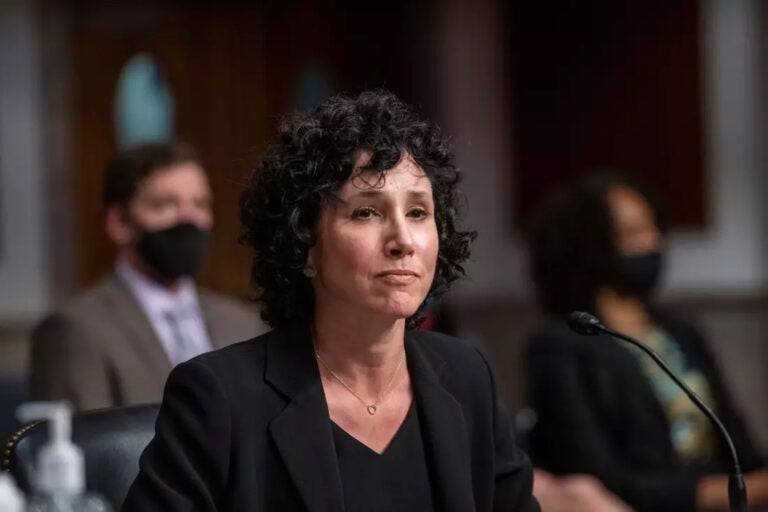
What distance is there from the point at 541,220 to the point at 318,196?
178 centimetres

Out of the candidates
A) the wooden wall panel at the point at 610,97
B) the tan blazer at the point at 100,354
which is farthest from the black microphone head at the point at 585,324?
the wooden wall panel at the point at 610,97

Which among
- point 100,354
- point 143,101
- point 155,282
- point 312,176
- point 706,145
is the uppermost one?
point 143,101

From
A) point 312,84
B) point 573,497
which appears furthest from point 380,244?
point 312,84

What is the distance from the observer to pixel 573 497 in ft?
9.79

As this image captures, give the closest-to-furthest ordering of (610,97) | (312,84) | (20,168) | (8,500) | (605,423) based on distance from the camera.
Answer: (8,500)
(605,423)
(20,168)
(610,97)
(312,84)

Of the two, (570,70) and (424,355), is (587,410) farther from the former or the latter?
(570,70)

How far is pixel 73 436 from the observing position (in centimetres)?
204

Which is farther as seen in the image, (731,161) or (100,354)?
(731,161)

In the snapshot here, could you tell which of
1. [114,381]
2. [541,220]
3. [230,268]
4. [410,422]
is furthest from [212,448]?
[230,268]

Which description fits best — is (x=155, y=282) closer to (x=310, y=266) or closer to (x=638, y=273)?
(x=638, y=273)

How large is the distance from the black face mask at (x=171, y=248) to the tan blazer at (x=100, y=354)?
9cm

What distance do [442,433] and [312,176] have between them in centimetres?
38

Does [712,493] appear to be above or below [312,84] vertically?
below

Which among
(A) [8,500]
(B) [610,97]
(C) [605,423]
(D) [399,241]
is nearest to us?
(A) [8,500]
